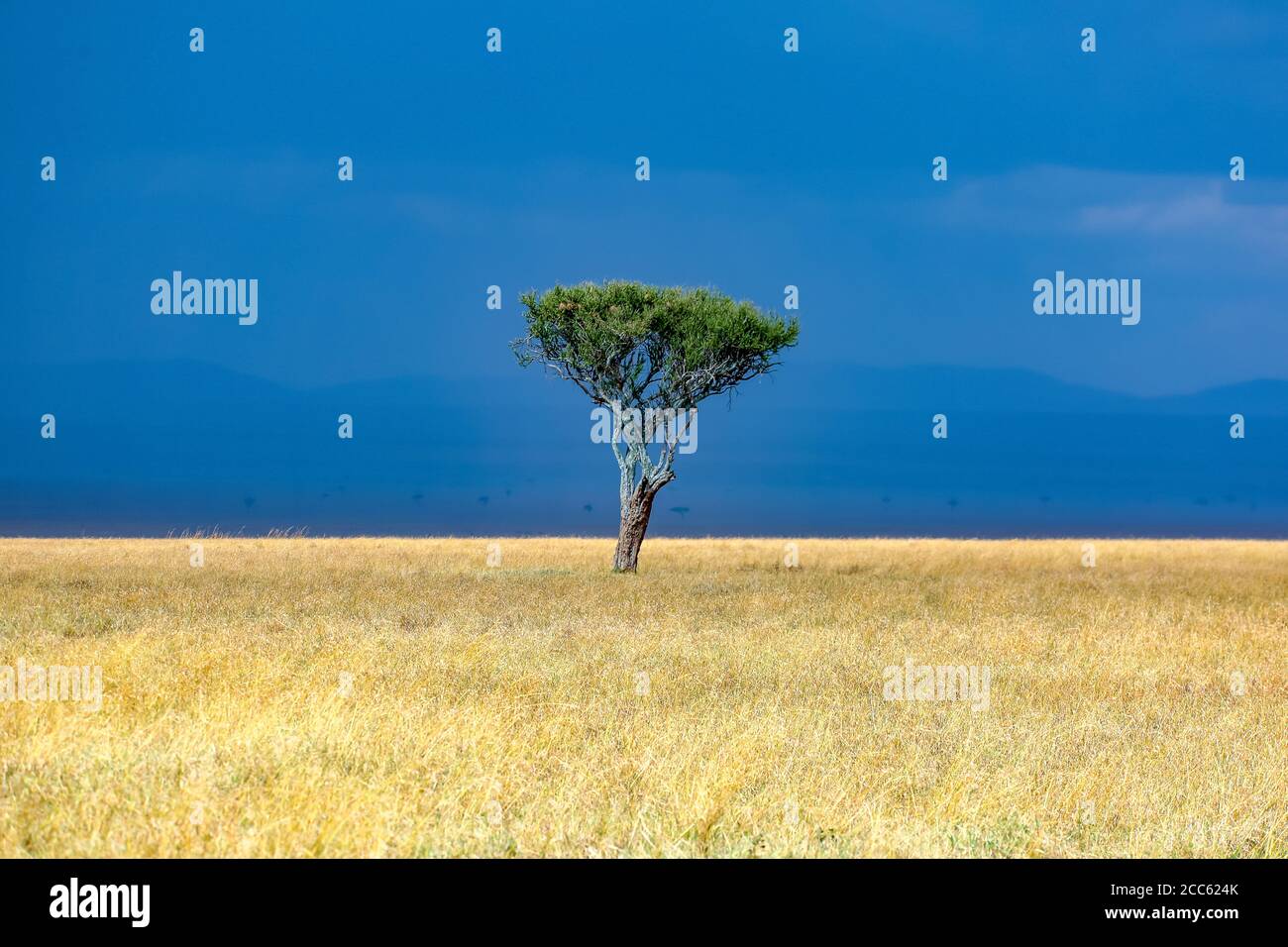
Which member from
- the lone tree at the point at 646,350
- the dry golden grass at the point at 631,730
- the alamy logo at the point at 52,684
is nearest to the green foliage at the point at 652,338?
the lone tree at the point at 646,350

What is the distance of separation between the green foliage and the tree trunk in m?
3.00

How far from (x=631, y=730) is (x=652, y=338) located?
24865mm

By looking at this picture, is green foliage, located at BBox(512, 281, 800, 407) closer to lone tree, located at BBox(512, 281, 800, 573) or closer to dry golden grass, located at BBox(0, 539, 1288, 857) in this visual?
lone tree, located at BBox(512, 281, 800, 573)

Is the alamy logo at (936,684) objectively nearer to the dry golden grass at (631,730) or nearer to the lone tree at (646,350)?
the dry golden grass at (631,730)

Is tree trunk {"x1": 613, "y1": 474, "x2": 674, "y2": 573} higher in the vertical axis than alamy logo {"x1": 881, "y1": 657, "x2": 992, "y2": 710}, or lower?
higher

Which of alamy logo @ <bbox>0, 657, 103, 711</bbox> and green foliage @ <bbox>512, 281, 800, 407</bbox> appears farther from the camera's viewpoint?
green foliage @ <bbox>512, 281, 800, 407</bbox>

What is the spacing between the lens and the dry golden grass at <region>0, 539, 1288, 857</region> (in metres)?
5.97
